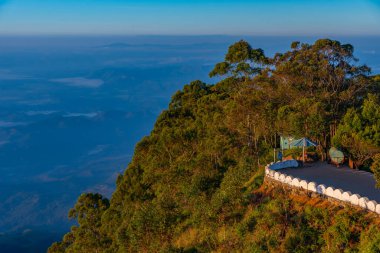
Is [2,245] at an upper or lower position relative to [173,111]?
lower

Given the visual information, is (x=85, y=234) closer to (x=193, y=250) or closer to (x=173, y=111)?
(x=193, y=250)

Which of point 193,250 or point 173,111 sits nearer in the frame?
point 193,250

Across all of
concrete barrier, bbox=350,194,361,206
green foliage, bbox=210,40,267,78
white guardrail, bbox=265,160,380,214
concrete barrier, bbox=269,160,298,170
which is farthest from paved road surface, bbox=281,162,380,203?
green foliage, bbox=210,40,267,78

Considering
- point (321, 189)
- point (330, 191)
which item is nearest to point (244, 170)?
point (321, 189)

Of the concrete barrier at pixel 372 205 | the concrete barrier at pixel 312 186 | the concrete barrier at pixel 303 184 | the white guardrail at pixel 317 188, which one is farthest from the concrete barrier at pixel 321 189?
the concrete barrier at pixel 372 205

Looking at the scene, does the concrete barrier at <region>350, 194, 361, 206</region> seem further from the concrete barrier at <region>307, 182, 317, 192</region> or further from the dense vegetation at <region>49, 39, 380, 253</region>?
the concrete barrier at <region>307, 182, 317, 192</region>

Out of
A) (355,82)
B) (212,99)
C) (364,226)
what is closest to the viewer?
(364,226)

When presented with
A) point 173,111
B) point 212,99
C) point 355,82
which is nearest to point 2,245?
point 173,111
